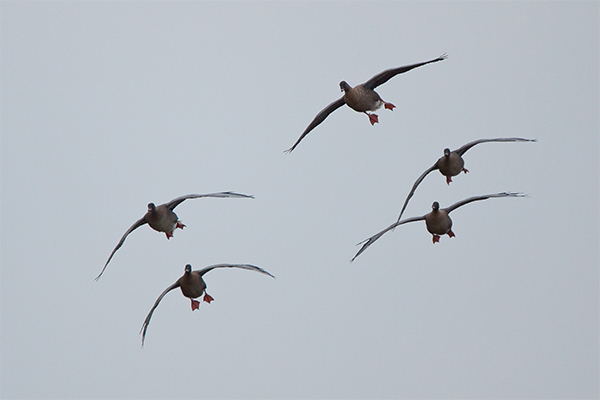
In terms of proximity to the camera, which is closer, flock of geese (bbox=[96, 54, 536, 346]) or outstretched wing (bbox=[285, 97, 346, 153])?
flock of geese (bbox=[96, 54, 536, 346])

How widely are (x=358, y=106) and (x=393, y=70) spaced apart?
80.1 inches

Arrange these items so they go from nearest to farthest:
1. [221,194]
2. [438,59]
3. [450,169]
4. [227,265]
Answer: [438,59] < [221,194] < [227,265] < [450,169]

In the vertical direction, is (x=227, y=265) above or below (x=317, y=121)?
below

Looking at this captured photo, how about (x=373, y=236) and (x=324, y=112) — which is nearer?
(x=373, y=236)

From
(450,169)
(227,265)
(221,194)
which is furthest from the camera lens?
(450,169)

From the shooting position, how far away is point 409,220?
1045 inches

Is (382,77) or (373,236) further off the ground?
(382,77)

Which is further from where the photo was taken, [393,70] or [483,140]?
[483,140]

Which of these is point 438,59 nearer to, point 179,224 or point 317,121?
point 317,121

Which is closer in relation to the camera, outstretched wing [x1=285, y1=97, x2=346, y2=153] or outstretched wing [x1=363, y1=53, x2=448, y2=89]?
outstretched wing [x1=363, y1=53, x2=448, y2=89]

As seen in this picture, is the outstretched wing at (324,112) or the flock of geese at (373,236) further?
the outstretched wing at (324,112)

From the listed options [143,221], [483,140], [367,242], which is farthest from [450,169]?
[143,221]

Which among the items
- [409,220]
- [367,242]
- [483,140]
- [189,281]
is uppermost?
[483,140]

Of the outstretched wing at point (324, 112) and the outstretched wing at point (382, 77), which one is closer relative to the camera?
the outstretched wing at point (382, 77)
